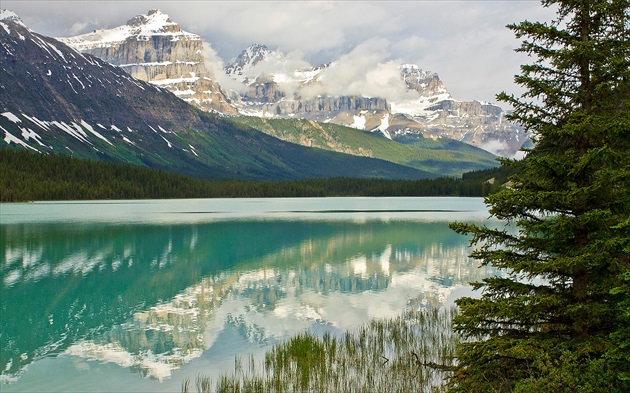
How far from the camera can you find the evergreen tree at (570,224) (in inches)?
494

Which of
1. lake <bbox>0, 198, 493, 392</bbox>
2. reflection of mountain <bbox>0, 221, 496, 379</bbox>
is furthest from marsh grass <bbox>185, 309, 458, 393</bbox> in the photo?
reflection of mountain <bbox>0, 221, 496, 379</bbox>

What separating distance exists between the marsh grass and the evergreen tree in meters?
2.57

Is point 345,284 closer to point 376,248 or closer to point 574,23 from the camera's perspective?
point 376,248

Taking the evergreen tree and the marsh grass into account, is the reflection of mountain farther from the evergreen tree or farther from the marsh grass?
the evergreen tree

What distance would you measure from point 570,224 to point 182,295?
88.9 feet

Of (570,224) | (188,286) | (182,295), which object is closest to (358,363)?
(570,224)

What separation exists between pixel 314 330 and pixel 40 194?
196571 mm

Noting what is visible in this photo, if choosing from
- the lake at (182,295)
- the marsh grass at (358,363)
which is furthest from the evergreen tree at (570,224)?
the lake at (182,295)

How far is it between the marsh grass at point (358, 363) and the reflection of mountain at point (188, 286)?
2.72 meters

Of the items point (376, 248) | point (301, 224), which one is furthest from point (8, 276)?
point (301, 224)

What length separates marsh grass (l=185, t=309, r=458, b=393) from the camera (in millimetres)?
17625

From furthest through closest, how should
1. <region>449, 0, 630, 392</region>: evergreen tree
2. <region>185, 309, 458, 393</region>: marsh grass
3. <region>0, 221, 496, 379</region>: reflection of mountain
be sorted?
<region>0, 221, 496, 379</region>: reflection of mountain < <region>185, 309, 458, 393</region>: marsh grass < <region>449, 0, 630, 392</region>: evergreen tree

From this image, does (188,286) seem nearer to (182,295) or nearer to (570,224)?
(182,295)

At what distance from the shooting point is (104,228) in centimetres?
8475
